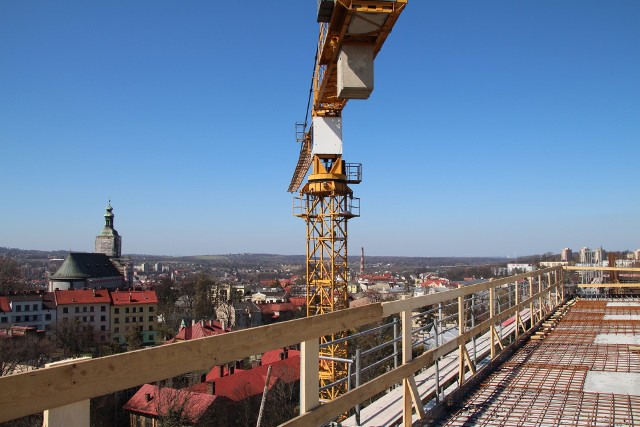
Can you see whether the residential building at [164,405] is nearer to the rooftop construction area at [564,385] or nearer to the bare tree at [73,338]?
the rooftop construction area at [564,385]

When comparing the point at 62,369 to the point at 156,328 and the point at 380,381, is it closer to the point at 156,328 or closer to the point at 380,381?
the point at 380,381

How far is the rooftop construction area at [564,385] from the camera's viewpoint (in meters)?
4.07

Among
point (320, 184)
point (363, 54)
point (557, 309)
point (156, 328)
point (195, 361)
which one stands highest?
point (363, 54)

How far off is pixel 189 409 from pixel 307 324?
1952 centimetres

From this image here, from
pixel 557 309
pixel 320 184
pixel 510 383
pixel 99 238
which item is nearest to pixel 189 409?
pixel 320 184

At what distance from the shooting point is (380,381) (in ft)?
11.0

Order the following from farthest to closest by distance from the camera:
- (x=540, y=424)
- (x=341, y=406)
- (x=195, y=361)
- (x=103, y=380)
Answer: (x=540, y=424)
(x=341, y=406)
(x=195, y=361)
(x=103, y=380)

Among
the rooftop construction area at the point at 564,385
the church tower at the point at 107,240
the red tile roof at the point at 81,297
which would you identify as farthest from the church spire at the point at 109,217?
the rooftop construction area at the point at 564,385

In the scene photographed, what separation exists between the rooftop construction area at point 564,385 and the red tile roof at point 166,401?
49.1ft

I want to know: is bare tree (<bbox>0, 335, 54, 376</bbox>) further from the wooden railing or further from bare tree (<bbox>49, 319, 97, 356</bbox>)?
the wooden railing

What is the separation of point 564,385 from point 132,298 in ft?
186

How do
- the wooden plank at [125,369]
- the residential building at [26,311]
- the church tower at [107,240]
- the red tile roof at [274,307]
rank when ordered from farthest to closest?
1. the church tower at [107,240]
2. the red tile roof at [274,307]
3. the residential building at [26,311]
4. the wooden plank at [125,369]

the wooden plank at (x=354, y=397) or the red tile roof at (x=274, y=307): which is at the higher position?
the wooden plank at (x=354, y=397)

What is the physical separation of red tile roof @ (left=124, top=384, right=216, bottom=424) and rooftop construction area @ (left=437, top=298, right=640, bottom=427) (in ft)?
49.1
